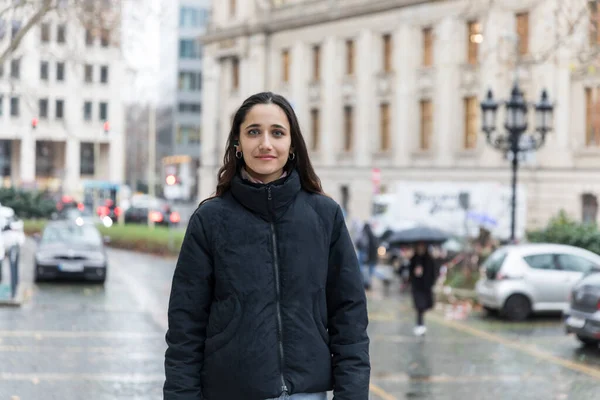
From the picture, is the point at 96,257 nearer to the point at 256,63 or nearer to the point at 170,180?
the point at 170,180

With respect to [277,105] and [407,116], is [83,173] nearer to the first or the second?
[407,116]

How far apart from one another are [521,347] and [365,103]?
4313 cm

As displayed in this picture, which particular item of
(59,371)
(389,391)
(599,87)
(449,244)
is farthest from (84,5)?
(599,87)

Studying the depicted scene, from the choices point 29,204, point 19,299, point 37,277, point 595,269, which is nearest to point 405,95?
point 29,204

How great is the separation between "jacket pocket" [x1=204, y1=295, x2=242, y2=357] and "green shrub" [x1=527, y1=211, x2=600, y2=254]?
23289 millimetres

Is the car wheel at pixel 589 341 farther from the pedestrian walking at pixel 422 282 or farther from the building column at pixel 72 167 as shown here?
the building column at pixel 72 167

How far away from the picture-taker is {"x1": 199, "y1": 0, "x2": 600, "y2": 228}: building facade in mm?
47312

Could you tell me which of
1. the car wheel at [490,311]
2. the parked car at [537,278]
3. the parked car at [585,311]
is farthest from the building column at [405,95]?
the parked car at [585,311]

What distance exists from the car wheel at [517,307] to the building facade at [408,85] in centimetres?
2052

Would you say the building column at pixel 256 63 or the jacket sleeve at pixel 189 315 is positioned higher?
the building column at pixel 256 63

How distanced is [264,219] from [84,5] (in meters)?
15.9

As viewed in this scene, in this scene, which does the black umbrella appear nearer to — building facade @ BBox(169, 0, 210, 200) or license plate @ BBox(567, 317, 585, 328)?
license plate @ BBox(567, 317, 585, 328)

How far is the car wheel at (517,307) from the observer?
22062 millimetres

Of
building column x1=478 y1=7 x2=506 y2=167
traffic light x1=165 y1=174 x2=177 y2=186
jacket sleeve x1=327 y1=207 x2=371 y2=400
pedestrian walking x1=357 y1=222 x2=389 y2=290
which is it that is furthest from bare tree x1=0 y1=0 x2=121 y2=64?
building column x1=478 y1=7 x2=506 y2=167
